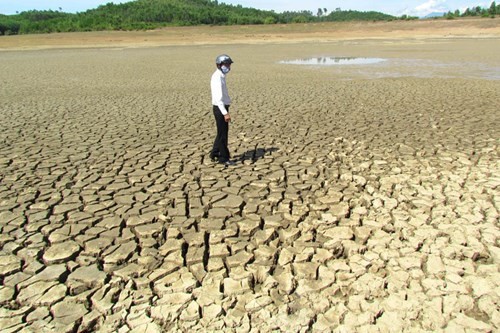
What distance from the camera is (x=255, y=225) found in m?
3.76

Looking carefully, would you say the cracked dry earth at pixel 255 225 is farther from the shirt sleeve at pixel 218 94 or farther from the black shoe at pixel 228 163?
the shirt sleeve at pixel 218 94

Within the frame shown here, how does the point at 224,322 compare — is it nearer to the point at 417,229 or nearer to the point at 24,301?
the point at 24,301

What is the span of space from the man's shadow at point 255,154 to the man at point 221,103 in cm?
28

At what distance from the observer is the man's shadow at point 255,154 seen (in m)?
5.64

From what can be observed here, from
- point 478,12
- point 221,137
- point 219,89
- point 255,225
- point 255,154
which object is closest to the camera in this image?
point 255,225

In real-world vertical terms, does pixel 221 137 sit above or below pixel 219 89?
below

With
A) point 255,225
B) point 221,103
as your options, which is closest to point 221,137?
point 221,103

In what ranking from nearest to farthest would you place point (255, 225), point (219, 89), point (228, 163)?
point (255, 225) → point (219, 89) → point (228, 163)

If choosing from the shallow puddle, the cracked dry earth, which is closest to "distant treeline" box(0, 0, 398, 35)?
the shallow puddle

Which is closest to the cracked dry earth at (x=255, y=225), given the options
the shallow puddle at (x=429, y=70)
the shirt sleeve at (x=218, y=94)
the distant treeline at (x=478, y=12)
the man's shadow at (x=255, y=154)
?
the man's shadow at (x=255, y=154)

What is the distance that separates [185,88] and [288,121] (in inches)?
219

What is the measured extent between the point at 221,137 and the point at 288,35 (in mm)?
45903

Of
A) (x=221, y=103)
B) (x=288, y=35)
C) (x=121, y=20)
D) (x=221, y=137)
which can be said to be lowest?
(x=221, y=137)

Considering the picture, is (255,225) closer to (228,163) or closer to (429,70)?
(228,163)
